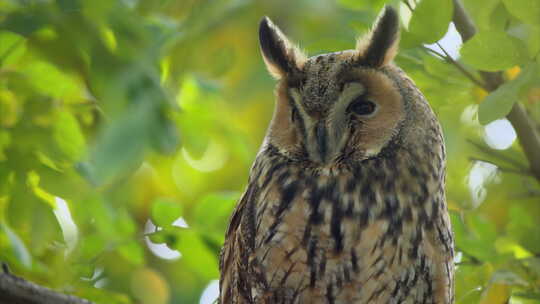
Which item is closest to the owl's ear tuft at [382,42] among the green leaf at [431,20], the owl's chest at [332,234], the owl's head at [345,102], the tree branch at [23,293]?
the owl's head at [345,102]

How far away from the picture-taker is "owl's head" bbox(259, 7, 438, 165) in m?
2.35

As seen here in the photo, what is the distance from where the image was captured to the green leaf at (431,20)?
6.75 ft

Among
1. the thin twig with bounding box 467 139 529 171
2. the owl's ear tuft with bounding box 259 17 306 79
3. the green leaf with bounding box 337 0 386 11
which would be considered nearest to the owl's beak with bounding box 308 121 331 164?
the owl's ear tuft with bounding box 259 17 306 79

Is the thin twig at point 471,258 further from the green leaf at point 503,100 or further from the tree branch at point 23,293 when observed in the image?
the tree branch at point 23,293

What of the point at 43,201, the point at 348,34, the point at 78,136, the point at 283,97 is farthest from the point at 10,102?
the point at 348,34

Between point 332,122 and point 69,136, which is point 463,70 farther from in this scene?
point 69,136

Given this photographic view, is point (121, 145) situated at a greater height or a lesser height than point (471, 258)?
lesser

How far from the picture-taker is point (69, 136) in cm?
232

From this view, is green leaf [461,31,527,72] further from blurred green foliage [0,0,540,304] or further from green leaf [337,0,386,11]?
green leaf [337,0,386,11]

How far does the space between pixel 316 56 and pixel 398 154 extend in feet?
1.37

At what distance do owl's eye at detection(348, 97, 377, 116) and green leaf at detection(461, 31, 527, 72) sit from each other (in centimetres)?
51

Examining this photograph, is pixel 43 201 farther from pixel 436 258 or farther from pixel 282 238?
pixel 436 258

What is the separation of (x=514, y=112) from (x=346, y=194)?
0.57 meters

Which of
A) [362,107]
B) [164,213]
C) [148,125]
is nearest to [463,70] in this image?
[362,107]
